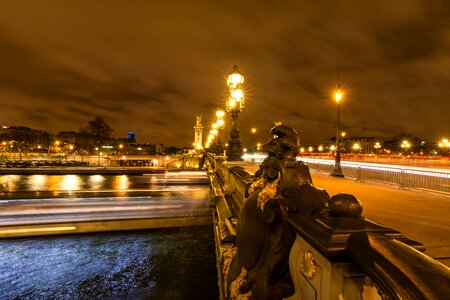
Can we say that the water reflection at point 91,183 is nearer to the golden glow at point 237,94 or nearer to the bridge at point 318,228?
the bridge at point 318,228

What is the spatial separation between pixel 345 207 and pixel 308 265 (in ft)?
1.58

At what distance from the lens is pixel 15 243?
1304 cm

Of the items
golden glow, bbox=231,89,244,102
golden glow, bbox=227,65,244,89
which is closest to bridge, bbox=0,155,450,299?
golden glow, bbox=231,89,244,102

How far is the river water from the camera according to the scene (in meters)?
8.68

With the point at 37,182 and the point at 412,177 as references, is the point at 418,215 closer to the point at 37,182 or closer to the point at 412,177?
the point at 412,177

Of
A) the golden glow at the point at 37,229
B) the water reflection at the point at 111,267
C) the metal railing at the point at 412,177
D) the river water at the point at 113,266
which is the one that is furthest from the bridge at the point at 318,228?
the metal railing at the point at 412,177

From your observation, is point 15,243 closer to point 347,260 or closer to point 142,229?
point 142,229

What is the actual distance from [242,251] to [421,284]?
2058mm

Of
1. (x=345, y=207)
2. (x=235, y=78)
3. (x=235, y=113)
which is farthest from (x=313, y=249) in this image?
(x=235, y=78)

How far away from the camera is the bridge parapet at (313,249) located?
45.3 inches

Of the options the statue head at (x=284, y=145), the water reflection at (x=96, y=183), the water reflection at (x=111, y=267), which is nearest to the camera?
the statue head at (x=284, y=145)

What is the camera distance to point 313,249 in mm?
1777

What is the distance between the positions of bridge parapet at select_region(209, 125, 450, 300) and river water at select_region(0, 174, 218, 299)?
703cm

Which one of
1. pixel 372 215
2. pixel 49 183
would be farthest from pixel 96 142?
pixel 372 215
